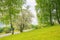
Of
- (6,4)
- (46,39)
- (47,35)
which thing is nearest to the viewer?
(46,39)

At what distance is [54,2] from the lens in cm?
553

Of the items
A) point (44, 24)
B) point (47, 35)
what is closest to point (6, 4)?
point (44, 24)

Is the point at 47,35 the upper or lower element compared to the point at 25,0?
lower

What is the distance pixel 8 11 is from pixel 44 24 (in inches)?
53.9

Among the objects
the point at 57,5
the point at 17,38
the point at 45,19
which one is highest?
the point at 57,5

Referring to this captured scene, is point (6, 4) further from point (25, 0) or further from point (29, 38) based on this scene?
point (29, 38)

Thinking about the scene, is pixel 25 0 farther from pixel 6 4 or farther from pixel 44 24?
pixel 44 24

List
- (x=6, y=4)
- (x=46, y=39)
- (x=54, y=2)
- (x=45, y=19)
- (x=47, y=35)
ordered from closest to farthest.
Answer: (x=46, y=39), (x=47, y=35), (x=6, y=4), (x=54, y=2), (x=45, y=19)

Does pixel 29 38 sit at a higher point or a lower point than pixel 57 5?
lower

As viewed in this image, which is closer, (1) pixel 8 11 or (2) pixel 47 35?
(2) pixel 47 35

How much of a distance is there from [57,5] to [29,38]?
85.0 inches

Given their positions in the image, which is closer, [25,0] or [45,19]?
[25,0]

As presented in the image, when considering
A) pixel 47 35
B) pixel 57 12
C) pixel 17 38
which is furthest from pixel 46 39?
pixel 57 12

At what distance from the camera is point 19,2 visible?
5.41 meters
